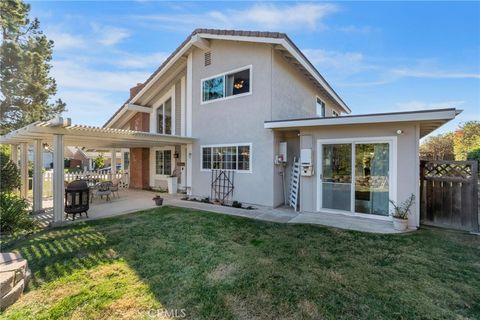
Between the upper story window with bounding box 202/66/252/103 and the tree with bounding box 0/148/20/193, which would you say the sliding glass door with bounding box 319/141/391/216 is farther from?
the tree with bounding box 0/148/20/193

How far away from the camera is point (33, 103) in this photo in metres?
21.0

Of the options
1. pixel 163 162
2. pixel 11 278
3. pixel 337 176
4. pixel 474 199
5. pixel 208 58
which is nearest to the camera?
pixel 11 278

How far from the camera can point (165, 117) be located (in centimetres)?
1495

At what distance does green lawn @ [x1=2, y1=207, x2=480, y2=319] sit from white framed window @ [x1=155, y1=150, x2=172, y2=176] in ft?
26.8

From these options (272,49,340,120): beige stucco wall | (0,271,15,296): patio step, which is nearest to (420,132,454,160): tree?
(272,49,340,120): beige stucco wall

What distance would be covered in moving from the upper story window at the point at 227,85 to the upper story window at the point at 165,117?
368 cm

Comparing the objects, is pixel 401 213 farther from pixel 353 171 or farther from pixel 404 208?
pixel 353 171

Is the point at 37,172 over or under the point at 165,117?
under

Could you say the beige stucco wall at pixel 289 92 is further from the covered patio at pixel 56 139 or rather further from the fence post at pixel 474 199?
the fence post at pixel 474 199

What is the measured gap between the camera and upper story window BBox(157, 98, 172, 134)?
1466cm

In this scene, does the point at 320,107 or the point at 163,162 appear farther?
the point at 320,107

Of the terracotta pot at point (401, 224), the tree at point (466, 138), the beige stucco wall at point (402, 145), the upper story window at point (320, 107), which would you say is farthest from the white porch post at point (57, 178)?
the tree at point (466, 138)

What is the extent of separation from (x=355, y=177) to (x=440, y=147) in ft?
79.4

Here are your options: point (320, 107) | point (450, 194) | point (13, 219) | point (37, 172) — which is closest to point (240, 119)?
point (320, 107)
